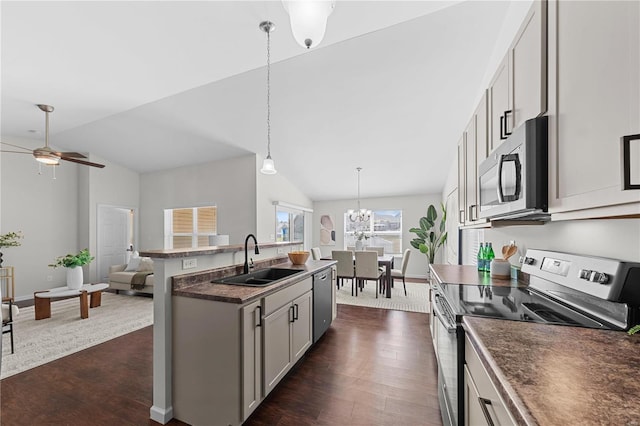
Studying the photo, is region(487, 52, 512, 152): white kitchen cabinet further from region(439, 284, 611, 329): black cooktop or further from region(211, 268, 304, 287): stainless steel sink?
region(211, 268, 304, 287): stainless steel sink

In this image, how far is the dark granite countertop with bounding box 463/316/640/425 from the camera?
572mm

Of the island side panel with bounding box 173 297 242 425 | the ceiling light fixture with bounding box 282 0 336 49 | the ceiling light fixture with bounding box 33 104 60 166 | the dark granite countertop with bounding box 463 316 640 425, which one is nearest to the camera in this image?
the dark granite countertop with bounding box 463 316 640 425

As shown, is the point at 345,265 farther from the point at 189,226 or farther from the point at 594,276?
the point at 594,276

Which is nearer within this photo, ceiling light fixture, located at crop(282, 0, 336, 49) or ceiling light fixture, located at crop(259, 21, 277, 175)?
ceiling light fixture, located at crop(282, 0, 336, 49)

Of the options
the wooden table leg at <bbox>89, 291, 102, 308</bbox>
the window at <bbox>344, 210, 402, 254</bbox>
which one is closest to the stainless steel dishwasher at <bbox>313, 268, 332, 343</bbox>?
the wooden table leg at <bbox>89, 291, 102, 308</bbox>

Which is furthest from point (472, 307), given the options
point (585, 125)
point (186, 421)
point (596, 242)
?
point (186, 421)

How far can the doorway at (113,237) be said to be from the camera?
6.09 meters

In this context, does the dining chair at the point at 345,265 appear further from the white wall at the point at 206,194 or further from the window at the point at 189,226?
the window at the point at 189,226

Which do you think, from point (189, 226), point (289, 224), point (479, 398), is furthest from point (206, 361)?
point (189, 226)

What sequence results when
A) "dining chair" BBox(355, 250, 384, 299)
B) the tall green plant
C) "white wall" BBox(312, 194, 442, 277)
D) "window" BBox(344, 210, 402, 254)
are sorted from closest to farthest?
"dining chair" BBox(355, 250, 384, 299) → the tall green plant → "white wall" BBox(312, 194, 442, 277) → "window" BBox(344, 210, 402, 254)

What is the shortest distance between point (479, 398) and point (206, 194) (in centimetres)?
600

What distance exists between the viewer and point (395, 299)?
488cm

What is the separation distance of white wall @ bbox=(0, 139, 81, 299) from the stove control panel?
777 cm

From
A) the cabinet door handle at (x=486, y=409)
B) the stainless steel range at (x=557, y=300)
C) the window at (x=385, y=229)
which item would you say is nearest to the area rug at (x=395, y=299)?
the window at (x=385, y=229)
